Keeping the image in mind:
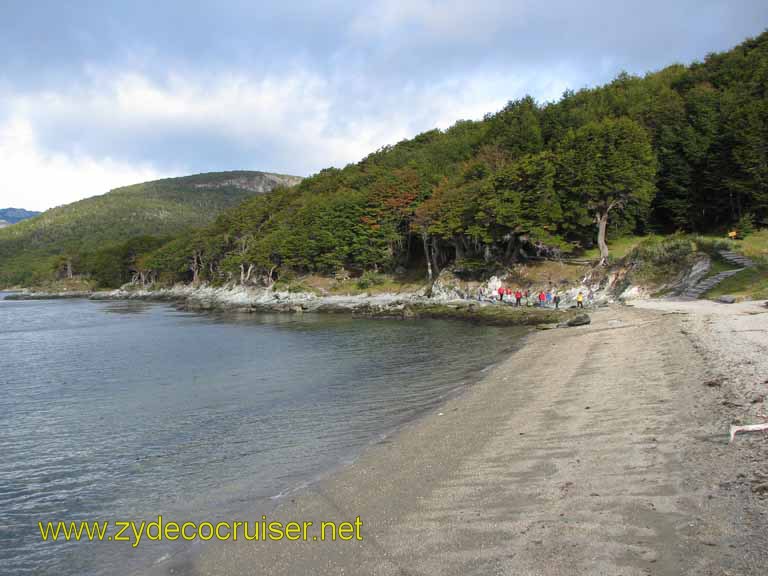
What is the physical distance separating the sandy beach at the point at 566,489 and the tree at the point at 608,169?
31808mm

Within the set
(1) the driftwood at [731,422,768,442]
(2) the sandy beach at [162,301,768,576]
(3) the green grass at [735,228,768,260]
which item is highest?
(3) the green grass at [735,228,768,260]

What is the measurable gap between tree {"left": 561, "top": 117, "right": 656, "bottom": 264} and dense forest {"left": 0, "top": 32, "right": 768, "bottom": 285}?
11 cm

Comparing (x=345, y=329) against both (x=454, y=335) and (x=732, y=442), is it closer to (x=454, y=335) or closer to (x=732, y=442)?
(x=454, y=335)

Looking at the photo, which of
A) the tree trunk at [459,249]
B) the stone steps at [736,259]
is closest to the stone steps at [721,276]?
the stone steps at [736,259]

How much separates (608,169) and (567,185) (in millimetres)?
4001

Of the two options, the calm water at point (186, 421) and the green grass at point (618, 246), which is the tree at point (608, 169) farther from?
the calm water at point (186, 421)

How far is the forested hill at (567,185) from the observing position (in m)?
42.2

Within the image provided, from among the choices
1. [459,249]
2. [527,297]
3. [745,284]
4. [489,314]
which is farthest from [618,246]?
[745,284]

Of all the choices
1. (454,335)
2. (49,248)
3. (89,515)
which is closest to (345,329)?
(454,335)

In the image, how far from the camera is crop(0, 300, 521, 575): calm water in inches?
327

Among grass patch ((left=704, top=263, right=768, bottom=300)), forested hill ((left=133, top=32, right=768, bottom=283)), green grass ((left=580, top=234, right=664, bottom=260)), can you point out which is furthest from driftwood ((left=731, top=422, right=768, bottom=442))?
green grass ((left=580, top=234, right=664, bottom=260))

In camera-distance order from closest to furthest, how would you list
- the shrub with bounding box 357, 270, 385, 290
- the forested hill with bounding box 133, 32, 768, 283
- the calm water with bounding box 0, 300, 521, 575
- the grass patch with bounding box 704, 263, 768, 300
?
the calm water with bounding box 0, 300, 521, 575 < the grass patch with bounding box 704, 263, 768, 300 < the forested hill with bounding box 133, 32, 768, 283 < the shrub with bounding box 357, 270, 385, 290

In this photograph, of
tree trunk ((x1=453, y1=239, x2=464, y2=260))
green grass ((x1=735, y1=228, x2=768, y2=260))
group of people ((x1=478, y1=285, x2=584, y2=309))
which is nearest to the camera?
green grass ((x1=735, y1=228, x2=768, y2=260))

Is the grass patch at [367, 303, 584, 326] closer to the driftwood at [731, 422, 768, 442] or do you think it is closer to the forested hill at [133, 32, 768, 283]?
the forested hill at [133, 32, 768, 283]
